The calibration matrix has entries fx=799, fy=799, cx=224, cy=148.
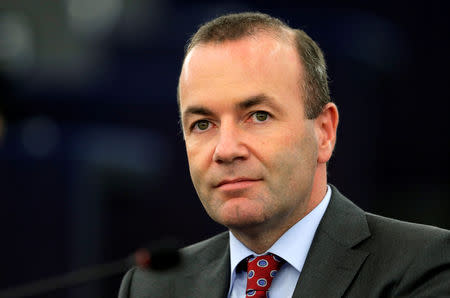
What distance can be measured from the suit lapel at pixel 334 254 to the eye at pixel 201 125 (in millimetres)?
502

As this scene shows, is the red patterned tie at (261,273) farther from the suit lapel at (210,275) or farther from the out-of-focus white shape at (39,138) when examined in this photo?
the out-of-focus white shape at (39,138)

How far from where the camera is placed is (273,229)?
104 inches

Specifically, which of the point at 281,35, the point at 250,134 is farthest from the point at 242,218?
the point at 281,35

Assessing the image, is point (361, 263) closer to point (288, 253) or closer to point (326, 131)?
point (288, 253)

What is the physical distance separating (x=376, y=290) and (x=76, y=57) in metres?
6.63

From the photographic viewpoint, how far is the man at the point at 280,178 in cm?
245

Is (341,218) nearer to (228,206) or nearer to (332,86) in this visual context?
(228,206)

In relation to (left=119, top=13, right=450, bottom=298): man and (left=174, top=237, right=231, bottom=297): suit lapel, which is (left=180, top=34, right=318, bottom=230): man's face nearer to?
(left=119, top=13, right=450, bottom=298): man

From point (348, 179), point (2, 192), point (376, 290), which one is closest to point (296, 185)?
point (376, 290)

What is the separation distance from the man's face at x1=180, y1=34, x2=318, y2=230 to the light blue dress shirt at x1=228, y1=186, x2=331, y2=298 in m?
0.04

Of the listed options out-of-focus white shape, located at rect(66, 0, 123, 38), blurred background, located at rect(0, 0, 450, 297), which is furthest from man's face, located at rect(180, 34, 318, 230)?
out-of-focus white shape, located at rect(66, 0, 123, 38)

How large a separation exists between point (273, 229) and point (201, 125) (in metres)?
0.42

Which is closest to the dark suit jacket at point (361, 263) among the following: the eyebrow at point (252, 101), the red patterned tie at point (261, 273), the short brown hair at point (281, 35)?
the red patterned tie at point (261, 273)

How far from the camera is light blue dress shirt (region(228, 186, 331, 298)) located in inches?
101
